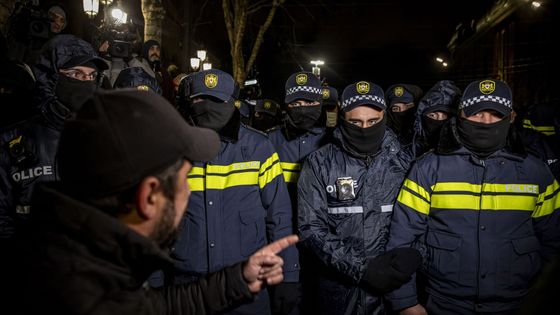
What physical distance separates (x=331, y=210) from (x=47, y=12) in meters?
7.45

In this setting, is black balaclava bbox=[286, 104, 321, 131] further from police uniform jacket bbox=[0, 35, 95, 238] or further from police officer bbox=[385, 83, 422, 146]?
police uniform jacket bbox=[0, 35, 95, 238]

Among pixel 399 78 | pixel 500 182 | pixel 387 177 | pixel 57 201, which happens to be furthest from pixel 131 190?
pixel 399 78

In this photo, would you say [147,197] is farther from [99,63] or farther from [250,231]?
[99,63]

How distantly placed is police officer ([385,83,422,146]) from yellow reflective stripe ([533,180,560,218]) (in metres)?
2.60

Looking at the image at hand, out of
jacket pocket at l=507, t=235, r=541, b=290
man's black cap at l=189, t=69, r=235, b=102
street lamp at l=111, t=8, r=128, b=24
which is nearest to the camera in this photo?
jacket pocket at l=507, t=235, r=541, b=290

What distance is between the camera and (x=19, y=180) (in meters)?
3.07

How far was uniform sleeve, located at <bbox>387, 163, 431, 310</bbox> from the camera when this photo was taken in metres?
2.97

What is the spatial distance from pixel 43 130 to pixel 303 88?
112 inches

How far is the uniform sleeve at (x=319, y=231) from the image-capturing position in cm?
295

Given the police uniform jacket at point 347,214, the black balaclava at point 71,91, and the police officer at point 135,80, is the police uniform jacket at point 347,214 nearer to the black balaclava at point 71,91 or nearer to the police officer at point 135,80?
the black balaclava at point 71,91

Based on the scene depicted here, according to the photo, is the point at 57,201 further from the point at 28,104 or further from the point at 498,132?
the point at 28,104

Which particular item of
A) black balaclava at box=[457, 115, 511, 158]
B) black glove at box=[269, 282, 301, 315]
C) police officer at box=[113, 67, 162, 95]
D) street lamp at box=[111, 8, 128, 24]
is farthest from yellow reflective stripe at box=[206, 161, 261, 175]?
street lamp at box=[111, 8, 128, 24]

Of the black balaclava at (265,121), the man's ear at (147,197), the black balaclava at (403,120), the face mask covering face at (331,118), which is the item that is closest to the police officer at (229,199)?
the man's ear at (147,197)

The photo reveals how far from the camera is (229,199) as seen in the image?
10.2 feet
